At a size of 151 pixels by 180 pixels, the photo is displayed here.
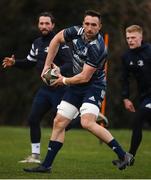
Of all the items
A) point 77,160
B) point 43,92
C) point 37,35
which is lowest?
point 37,35

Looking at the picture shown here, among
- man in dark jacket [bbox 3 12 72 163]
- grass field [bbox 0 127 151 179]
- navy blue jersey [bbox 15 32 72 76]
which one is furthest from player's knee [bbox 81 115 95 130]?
man in dark jacket [bbox 3 12 72 163]

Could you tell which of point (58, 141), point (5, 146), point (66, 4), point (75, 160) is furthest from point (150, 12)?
point (58, 141)

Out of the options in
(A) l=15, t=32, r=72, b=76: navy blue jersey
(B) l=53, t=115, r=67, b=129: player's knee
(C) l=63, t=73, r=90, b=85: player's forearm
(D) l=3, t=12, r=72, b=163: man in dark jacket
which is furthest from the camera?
(D) l=3, t=12, r=72, b=163: man in dark jacket

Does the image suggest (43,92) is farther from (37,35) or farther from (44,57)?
(37,35)

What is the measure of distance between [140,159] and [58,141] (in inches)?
105

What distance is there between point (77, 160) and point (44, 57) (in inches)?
65.8

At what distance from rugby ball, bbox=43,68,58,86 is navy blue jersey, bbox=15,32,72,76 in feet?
3.48

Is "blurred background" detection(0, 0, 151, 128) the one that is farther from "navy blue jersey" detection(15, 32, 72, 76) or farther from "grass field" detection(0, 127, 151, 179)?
"navy blue jersey" detection(15, 32, 72, 76)

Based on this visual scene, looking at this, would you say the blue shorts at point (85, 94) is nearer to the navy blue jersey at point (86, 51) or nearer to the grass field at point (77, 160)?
the navy blue jersey at point (86, 51)

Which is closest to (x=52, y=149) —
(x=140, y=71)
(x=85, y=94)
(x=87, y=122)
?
(x=87, y=122)

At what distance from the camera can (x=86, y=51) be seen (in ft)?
31.5

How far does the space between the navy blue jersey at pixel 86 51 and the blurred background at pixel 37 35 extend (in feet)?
57.0

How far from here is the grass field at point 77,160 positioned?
9719mm

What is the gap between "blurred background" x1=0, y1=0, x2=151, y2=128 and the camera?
27781mm
